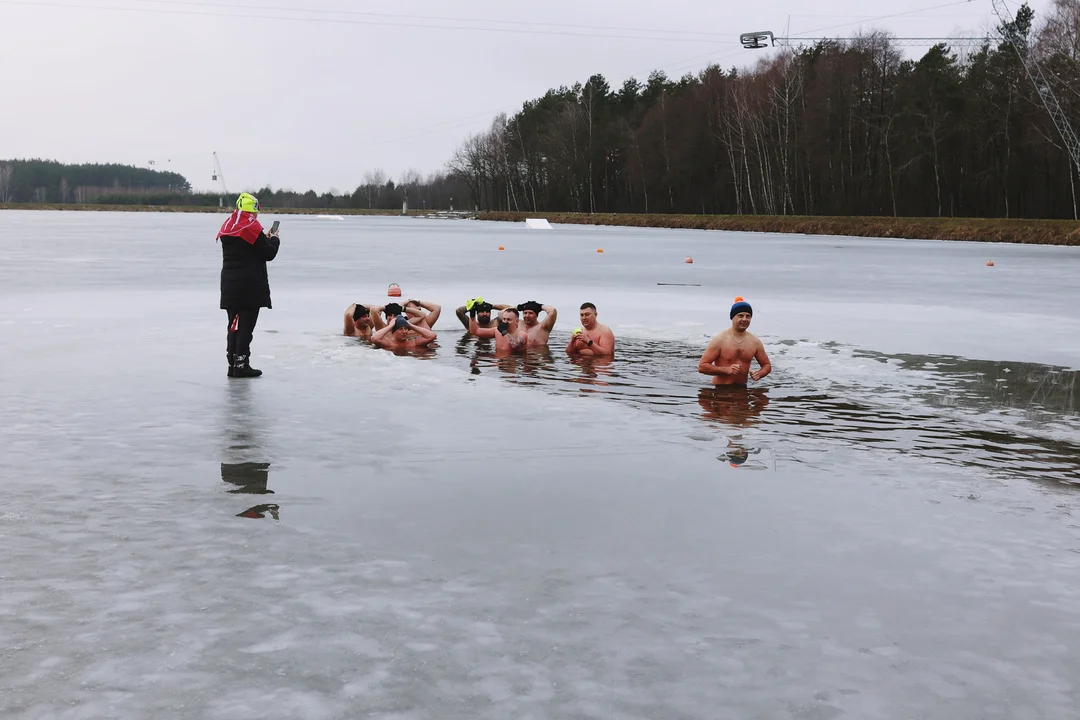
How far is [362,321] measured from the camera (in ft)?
42.7

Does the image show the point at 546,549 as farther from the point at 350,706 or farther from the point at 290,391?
the point at 290,391

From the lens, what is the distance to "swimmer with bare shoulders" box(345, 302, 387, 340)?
12.9 metres

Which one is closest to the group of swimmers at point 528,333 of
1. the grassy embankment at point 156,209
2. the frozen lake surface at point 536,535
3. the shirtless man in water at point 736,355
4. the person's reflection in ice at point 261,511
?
the shirtless man in water at point 736,355

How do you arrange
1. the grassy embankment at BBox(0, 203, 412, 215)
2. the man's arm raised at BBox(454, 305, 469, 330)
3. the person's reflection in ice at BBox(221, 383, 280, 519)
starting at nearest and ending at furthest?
the person's reflection in ice at BBox(221, 383, 280, 519), the man's arm raised at BBox(454, 305, 469, 330), the grassy embankment at BBox(0, 203, 412, 215)

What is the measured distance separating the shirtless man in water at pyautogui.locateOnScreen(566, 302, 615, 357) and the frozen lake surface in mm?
284

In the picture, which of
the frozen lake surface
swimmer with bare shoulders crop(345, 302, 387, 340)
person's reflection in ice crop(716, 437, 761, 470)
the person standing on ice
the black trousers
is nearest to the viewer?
the frozen lake surface

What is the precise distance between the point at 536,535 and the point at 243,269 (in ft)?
18.3

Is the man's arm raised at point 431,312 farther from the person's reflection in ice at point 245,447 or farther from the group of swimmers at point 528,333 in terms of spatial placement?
the person's reflection in ice at point 245,447

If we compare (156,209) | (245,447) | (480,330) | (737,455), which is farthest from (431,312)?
(156,209)

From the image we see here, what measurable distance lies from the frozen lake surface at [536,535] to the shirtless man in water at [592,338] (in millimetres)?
284

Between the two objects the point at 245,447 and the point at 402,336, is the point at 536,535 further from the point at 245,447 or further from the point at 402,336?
the point at 402,336

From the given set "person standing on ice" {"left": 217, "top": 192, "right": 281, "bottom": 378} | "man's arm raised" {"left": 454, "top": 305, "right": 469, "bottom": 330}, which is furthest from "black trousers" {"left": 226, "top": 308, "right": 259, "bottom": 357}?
"man's arm raised" {"left": 454, "top": 305, "right": 469, "bottom": 330}

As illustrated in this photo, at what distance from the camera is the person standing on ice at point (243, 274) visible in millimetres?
9508

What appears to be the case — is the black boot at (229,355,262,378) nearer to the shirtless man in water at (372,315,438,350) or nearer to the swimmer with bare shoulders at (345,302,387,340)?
the shirtless man in water at (372,315,438,350)
